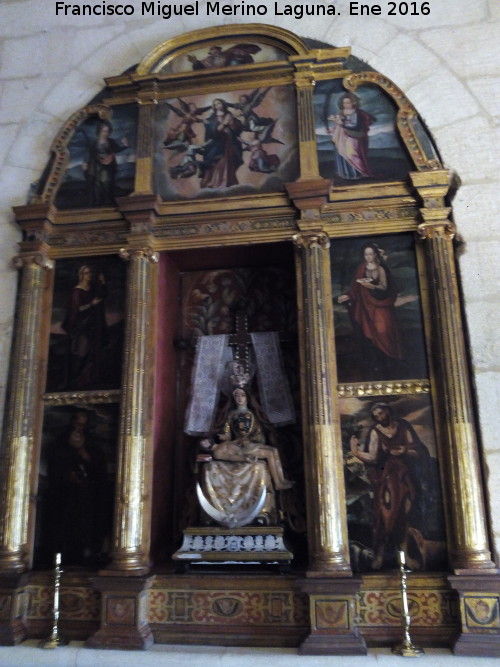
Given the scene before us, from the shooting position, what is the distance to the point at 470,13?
22.6ft

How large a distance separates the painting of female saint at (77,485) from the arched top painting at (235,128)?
2.46 meters

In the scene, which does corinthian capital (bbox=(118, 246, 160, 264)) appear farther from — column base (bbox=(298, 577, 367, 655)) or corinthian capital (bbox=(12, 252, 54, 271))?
column base (bbox=(298, 577, 367, 655))

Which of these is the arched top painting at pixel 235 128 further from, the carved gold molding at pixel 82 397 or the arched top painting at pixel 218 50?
the carved gold molding at pixel 82 397

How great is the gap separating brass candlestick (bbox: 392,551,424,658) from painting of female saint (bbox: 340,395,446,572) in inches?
13.4

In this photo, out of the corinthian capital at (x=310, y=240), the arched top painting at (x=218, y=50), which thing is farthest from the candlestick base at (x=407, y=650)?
the arched top painting at (x=218, y=50)

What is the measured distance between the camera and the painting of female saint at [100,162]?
6930 mm

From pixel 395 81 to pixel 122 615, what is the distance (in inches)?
248

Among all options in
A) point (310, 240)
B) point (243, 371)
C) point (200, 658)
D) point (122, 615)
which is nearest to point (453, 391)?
point (310, 240)

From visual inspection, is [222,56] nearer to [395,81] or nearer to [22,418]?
[395,81]

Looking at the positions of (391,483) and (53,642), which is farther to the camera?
(391,483)

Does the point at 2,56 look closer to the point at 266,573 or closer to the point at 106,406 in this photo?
the point at 106,406

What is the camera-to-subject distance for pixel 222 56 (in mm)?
7211

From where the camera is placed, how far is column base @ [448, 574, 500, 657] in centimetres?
495

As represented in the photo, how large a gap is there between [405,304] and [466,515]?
2.12 m
